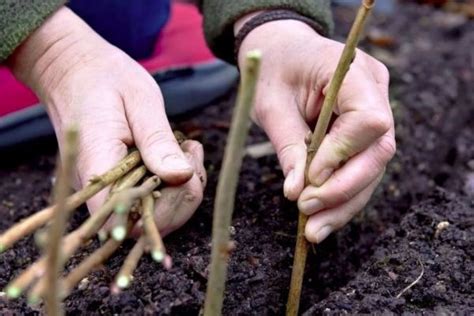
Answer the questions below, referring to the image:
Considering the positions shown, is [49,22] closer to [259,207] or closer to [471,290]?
[259,207]

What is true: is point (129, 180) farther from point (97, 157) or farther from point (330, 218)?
point (330, 218)

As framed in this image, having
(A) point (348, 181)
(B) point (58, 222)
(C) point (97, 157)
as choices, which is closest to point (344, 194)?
(A) point (348, 181)

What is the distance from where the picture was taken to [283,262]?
121 centimetres

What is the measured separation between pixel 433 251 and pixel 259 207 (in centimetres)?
29

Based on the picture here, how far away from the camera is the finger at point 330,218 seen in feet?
3.63

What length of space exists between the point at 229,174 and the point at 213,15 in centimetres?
86

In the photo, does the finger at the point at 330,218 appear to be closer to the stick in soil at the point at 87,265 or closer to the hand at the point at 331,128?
the hand at the point at 331,128

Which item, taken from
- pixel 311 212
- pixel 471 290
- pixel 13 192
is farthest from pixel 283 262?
pixel 13 192

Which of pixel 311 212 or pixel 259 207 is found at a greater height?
pixel 311 212

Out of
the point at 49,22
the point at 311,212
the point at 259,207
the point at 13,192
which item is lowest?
the point at 13,192

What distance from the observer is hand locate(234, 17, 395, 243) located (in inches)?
42.5

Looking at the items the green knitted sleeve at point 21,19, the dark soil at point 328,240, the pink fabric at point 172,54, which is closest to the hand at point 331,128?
the dark soil at point 328,240

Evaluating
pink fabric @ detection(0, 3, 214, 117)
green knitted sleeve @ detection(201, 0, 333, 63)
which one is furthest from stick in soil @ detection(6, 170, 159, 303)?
pink fabric @ detection(0, 3, 214, 117)

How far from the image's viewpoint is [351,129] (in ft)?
3.51
